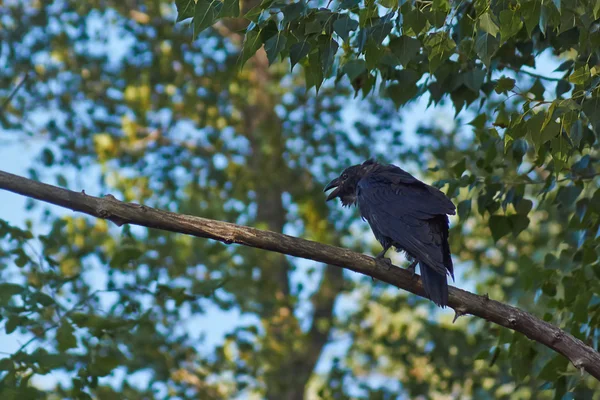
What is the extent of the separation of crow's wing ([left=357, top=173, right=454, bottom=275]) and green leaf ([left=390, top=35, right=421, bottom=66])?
113cm

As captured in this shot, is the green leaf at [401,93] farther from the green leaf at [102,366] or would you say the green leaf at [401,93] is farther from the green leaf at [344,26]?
the green leaf at [102,366]

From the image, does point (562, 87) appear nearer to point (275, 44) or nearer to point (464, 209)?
point (464, 209)

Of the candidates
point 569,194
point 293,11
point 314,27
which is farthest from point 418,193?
point 293,11

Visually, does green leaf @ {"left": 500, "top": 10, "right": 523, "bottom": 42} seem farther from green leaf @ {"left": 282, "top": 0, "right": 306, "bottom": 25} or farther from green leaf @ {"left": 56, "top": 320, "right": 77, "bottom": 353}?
green leaf @ {"left": 56, "top": 320, "right": 77, "bottom": 353}

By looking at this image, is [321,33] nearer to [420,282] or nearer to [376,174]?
[420,282]

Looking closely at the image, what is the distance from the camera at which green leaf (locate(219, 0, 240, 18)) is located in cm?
330

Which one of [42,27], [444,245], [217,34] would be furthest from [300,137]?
[444,245]

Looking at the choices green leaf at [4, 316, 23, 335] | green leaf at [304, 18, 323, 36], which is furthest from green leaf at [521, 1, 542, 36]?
green leaf at [4, 316, 23, 335]

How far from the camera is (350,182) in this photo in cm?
620

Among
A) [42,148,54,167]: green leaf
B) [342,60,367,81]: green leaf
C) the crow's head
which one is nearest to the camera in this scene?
[342,60,367,81]: green leaf

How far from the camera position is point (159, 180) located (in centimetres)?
1189

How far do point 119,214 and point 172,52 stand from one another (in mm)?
9163

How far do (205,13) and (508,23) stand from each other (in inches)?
48.5

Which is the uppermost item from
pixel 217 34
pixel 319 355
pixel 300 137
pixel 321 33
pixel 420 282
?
pixel 217 34
